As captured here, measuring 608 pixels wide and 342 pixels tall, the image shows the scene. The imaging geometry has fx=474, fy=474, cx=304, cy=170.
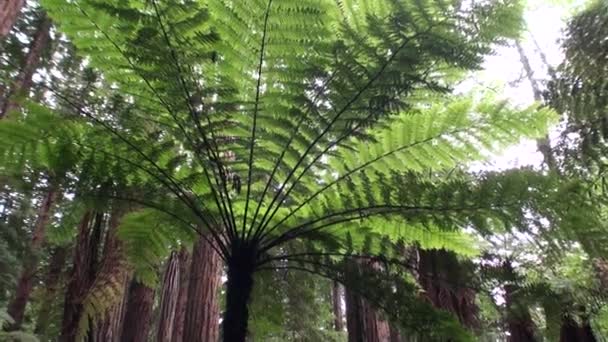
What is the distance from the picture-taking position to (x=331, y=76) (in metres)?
1.45

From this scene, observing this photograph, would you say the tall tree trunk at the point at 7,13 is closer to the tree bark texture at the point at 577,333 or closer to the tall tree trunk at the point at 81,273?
the tall tree trunk at the point at 81,273

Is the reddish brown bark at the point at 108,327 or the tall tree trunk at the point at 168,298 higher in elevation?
the tall tree trunk at the point at 168,298

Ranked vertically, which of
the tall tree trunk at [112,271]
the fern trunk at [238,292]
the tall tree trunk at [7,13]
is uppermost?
the tall tree trunk at [7,13]

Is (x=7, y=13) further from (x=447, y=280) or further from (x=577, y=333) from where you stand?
(x=577, y=333)

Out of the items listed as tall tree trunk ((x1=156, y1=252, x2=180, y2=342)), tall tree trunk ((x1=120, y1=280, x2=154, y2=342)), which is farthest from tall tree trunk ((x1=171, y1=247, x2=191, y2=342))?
tall tree trunk ((x1=120, y1=280, x2=154, y2=342))

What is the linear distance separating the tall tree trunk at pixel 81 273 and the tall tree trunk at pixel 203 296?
2.76 ft

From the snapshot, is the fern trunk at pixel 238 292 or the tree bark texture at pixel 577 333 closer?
the fern trunk at pixel 238 292

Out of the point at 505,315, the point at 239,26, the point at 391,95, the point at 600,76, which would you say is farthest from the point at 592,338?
the point at 239,26

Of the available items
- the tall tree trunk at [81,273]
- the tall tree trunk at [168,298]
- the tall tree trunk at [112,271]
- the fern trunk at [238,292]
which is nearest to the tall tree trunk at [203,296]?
the tall tree trunk at [168,298]

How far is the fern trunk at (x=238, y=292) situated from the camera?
1.38 metres

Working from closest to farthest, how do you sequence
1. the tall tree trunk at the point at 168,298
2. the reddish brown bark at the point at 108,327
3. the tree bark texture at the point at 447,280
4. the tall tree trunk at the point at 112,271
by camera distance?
1. the tree bark texture at the point at 447,280
2. the tall tree trunk at the point at 112,271
3. the reddish brown bark at the point at 108,327
4. the tall tree trunk at the point at 168,298

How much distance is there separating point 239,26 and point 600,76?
11.8 feet

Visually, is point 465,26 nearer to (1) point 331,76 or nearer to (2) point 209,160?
(1) point 331,76

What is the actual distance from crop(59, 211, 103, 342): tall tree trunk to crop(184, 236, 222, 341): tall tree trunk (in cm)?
84
